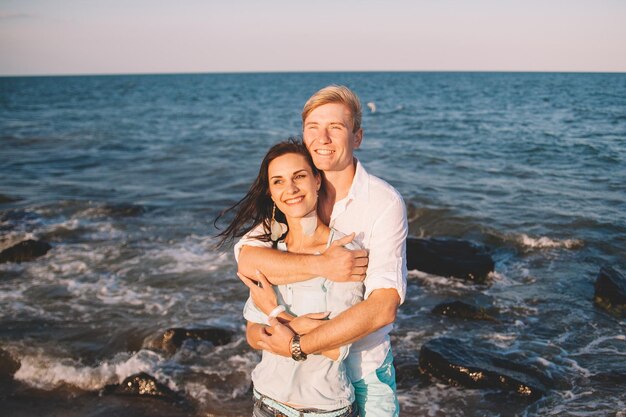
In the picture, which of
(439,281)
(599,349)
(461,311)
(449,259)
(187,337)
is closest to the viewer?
(599,349)

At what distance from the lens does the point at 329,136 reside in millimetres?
3398

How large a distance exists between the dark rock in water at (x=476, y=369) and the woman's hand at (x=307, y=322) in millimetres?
4312

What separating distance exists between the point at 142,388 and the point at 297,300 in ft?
14.0

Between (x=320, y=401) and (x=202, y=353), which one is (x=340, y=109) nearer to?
(x=320, y=401)

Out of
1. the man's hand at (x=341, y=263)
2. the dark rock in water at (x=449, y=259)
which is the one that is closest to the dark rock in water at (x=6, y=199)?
the dark rock in water at (x=449, y=259)

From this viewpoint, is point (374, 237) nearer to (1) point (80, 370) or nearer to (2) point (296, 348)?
(2) point (296, 348)

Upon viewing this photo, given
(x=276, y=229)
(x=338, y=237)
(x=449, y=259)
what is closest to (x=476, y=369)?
(x=449, y=259)

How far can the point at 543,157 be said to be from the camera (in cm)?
2217

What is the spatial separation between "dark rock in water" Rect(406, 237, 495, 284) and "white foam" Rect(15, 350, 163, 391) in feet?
17.9

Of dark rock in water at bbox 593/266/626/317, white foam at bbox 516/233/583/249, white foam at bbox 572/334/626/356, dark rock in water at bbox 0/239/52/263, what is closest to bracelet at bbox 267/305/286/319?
white foam at bbox 572/334/626/356

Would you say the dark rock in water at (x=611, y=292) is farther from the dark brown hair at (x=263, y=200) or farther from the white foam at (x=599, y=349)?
the dark brown hair at (x=263, y=200)

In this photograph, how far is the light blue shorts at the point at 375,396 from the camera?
3246 mm

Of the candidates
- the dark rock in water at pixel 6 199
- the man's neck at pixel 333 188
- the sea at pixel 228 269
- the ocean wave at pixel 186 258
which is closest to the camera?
the man's neck at pixel 333 188

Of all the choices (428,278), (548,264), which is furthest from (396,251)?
(548,264)
